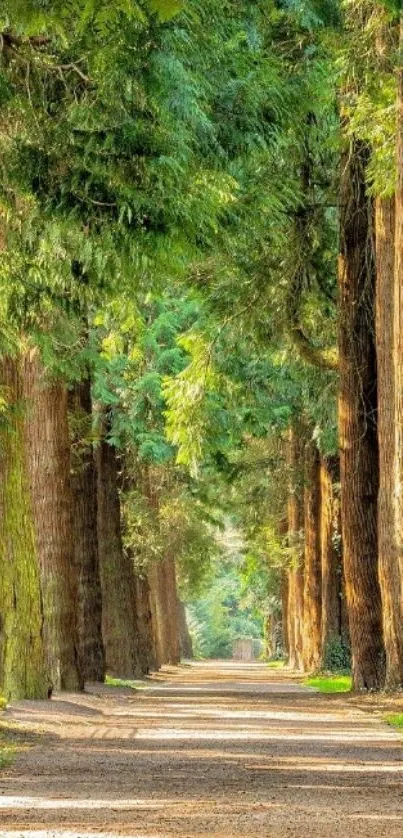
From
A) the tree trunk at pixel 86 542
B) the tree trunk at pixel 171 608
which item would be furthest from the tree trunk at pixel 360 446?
the tree trunk at pixel 171 608

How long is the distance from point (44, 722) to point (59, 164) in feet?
25.6

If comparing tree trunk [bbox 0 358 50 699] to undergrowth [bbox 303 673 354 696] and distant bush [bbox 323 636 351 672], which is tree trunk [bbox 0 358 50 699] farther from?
distant bush [bbox 323 636 351 672]

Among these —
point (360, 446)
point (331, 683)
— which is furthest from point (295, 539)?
point (360, 446)

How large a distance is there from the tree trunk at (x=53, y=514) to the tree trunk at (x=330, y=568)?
1483cm

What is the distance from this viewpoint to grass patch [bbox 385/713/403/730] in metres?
20.0

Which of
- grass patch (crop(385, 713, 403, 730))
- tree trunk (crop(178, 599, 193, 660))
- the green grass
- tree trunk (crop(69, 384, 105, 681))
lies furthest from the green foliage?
grass patch (crop(385, 713, 403, 730))

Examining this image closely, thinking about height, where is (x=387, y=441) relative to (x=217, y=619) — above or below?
below

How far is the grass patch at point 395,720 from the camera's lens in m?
20.0

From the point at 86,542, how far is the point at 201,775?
17165mm

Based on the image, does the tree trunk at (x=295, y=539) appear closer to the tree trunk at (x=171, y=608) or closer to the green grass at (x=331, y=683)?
the tree trunk at (x=171, y=608)

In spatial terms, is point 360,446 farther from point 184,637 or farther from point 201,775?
point 184,637

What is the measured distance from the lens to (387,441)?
81.7 feet

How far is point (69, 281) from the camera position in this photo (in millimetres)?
15531

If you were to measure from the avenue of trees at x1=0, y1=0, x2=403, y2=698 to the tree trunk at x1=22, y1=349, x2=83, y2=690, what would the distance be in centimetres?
3
